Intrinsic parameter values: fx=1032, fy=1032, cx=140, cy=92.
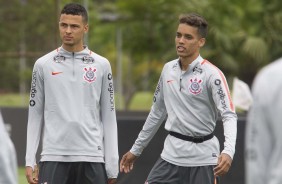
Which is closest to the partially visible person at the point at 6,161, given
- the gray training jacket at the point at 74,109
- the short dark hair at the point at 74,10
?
the gray training jacket at the point at 74,109

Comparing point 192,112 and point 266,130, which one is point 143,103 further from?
point 266,130

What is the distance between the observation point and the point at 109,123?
775cm

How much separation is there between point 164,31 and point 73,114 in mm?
25601

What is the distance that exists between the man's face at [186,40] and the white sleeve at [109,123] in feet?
2.16

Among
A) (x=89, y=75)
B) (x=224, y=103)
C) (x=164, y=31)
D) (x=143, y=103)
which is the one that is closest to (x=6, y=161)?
(x=89, y=75)

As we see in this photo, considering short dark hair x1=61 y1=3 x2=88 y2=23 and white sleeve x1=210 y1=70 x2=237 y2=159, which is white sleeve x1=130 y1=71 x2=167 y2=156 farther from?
short dark hair x1=61 y1=3 x2=88 y2=23

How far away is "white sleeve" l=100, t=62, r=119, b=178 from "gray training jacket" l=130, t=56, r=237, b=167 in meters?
0.54

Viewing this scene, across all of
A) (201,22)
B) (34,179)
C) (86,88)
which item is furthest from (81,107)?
(201,22)

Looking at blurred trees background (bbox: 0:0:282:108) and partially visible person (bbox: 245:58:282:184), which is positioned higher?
partially visible person (bbox: 245:58:282:184)

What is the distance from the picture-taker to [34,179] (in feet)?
25.2

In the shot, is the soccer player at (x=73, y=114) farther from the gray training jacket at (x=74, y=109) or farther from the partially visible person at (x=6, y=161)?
the partially visible person at (x=6, y=161)

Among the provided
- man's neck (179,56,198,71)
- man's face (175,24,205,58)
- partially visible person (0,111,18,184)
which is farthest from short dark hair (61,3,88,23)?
partially visible person (0,111,18,184)

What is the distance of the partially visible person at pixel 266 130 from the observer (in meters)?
3.88

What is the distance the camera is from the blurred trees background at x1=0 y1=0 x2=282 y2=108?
2964 centimetres
